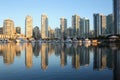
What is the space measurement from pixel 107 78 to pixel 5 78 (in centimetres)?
990

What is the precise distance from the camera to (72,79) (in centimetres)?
2592

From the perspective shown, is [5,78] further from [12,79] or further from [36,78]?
[36,78]

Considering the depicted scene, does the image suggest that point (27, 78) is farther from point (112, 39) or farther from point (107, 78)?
point (112, 39)

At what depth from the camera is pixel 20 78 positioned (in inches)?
1049

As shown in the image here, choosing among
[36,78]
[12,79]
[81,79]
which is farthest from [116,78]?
[12,79]

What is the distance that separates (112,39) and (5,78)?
578ft

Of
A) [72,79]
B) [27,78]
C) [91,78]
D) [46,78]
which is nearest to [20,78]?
[27,78]

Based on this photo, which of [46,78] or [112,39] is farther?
[112,39]

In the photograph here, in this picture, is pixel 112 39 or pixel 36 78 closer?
pixel 36 78

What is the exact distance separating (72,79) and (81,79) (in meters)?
0.85

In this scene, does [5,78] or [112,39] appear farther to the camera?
[112,39]

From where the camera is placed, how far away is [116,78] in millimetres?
26125

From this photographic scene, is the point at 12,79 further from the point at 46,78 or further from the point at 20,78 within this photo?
the point at 46,78

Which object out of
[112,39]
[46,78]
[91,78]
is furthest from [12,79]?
[112,39]
